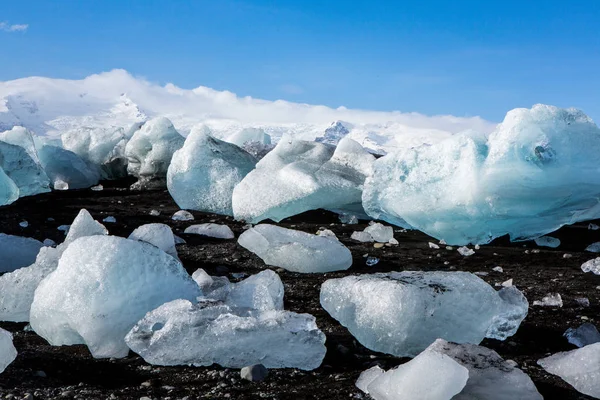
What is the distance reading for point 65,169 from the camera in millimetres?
10438

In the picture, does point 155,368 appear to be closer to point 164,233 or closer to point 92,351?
point 92,351

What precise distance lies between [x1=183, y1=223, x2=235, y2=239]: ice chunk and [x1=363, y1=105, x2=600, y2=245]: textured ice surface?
1.49 meters

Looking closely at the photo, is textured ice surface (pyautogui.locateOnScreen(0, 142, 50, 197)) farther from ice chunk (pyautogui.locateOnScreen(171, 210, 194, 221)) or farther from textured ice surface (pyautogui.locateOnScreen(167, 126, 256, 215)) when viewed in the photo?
ice chunk (pyautogui.locateOnScreen(171, 210, 194, 221))

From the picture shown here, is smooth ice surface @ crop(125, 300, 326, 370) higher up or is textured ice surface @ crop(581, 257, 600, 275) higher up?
smooth ice surface @ crop(125, 300, 326, 370)

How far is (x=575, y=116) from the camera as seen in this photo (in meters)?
5.11

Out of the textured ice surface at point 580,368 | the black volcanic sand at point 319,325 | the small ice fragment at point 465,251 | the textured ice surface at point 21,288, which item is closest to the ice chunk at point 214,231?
the black volcanic sand at point 319,325

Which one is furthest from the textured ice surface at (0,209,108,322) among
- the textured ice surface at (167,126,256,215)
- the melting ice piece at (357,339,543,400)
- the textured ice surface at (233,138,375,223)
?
the textured ice surface at (167,126,256,215)

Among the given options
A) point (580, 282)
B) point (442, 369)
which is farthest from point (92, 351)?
point (580, 282)

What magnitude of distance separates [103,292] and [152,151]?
7.59m

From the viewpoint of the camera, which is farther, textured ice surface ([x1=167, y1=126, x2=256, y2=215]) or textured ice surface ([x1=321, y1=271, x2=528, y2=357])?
textured ice surface ([x1=167, y1=126, x2=256, y2=215])

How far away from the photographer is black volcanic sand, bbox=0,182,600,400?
7.22 ft

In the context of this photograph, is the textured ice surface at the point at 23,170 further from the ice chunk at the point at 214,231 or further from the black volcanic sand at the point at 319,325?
the ice chunk at the point at 214,231

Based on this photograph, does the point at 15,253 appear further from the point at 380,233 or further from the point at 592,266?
the point at 592,266

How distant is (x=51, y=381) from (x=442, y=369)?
143 cm
